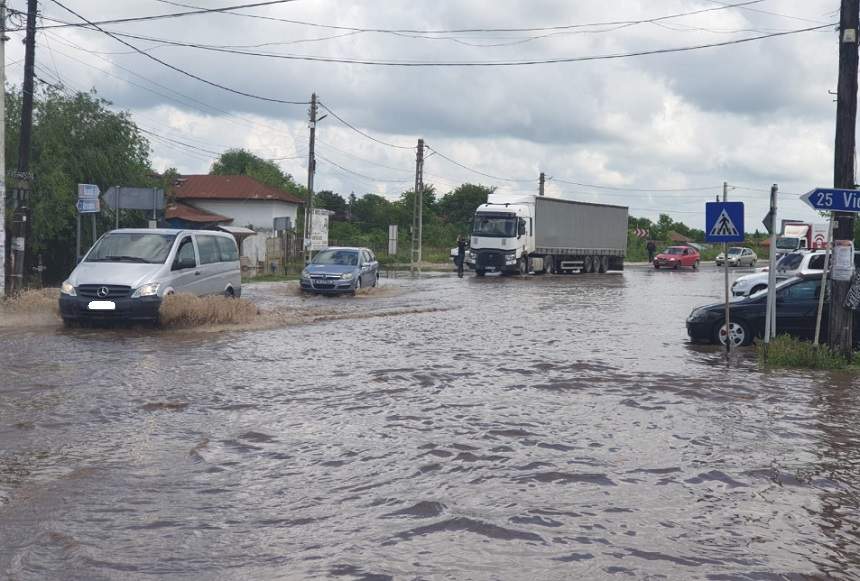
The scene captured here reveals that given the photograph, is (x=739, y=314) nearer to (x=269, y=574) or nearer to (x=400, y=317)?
(x=400, y=317)

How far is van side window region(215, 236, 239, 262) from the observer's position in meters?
19.5

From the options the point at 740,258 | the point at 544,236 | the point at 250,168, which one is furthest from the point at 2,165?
the point at 250,168

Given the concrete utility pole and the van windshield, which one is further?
the van windshield

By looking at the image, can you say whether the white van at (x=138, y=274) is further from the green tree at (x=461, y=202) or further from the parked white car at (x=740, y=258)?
the green tree at (x=461, y=202)

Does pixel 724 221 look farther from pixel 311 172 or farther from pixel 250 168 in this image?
pixel 250 168

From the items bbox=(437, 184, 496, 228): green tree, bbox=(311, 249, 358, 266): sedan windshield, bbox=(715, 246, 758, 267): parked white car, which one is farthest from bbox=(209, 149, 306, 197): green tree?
bbox=(311, 249, 358, 266): sedan windshield

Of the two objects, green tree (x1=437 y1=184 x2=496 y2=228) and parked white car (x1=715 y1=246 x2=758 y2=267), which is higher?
green tree (x1=437 y1=184 x2=496 y2=228)

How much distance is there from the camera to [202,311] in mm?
17406

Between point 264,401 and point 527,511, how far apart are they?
15.5 feet

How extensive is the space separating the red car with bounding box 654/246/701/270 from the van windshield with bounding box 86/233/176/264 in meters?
45.1

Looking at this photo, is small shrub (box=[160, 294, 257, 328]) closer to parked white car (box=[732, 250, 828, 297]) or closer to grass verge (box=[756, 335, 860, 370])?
grass verge (box=[756, 335, 860, 370])

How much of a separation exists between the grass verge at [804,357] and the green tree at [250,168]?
280ft

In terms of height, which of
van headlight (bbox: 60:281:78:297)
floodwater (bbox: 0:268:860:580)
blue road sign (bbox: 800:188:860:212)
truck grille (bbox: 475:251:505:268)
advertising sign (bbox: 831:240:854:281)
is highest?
blue road sign (bbox: 800:188:860:212)


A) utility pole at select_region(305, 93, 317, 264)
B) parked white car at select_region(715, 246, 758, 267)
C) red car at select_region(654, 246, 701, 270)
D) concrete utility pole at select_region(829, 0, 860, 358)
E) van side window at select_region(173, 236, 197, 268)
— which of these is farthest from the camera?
parked white car at select_region(715, 246, 758, 267)
